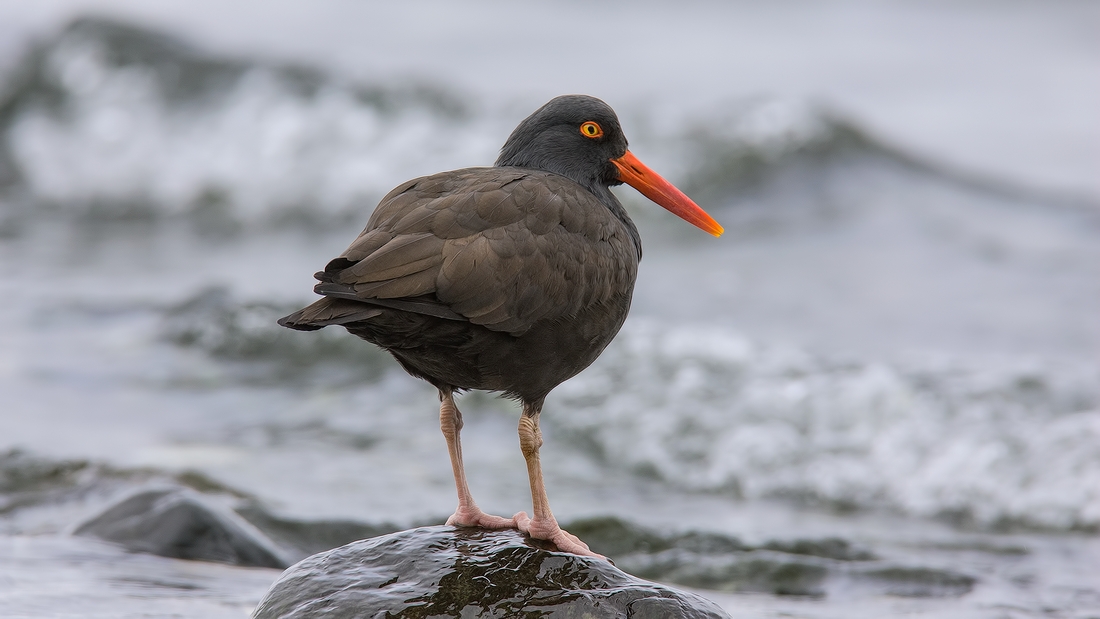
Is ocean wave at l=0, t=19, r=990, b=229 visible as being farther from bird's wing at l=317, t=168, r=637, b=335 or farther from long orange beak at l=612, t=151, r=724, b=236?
bird's wing at l=317, t=168, r=637, b=335

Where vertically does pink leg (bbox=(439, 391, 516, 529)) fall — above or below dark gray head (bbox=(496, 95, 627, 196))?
below

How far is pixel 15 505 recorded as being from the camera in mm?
5969

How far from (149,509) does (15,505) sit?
1114 millimetres

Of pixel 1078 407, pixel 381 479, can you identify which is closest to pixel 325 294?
pixel 381 479

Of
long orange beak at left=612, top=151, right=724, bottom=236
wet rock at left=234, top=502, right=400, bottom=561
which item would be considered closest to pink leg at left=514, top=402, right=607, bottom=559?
long orange beak at left=612, top=151, right=724, bottom=236

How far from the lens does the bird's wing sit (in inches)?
141

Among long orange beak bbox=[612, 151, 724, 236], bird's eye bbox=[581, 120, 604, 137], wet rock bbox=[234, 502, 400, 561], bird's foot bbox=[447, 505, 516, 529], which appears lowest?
bird's foot bbox=[447, 505, 516, 529]

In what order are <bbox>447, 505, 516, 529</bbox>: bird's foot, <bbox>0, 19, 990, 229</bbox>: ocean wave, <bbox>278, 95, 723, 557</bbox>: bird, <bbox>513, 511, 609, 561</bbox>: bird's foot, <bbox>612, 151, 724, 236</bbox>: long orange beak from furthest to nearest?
<bbox>0, 19, 990, 229</bbox>: ocean wave, <bbox>612, 151, 724, 236</bbox>: long orange beak, <bbox>447, 505, 516, 529</bbox>: bird's foot, <bbox>513, 511, 609, 561</bbox>: bird's foot, <bbox>278, 95, 723, 557</bbox>: bird

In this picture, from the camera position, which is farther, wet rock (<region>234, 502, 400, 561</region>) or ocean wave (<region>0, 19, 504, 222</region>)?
ocean wave (<region>0, 19, 504, 222</region>)

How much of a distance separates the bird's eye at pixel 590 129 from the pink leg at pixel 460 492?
1316mm

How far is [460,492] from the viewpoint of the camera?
4453 millimetres

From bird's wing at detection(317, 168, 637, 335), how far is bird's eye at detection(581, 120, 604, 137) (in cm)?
51

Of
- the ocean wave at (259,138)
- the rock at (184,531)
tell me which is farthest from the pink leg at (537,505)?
the ocean wave at (259,138)

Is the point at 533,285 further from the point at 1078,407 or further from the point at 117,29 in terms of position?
the point at 117,29
